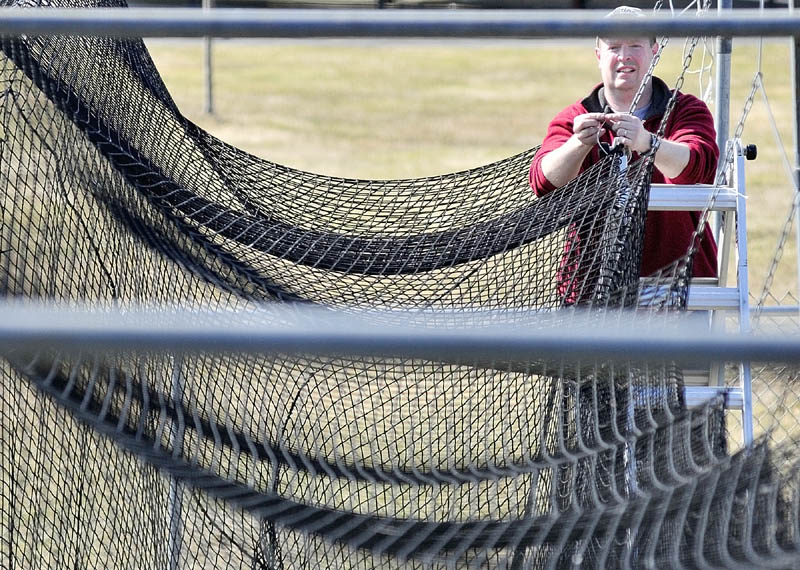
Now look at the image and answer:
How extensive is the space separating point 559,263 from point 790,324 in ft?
Result: 5.30

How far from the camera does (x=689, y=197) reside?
92.2 inches

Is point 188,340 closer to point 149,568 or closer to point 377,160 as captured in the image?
point 149,568

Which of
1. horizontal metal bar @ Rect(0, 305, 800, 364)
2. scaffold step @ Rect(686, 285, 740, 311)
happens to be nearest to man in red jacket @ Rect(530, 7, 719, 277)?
scaffold step @ Rect(686, 285, 740, 311)

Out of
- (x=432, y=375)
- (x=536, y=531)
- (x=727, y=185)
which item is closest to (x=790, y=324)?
(x=727, y=185)

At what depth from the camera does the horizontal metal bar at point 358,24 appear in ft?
3.40

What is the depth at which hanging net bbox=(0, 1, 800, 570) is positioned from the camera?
1.69m

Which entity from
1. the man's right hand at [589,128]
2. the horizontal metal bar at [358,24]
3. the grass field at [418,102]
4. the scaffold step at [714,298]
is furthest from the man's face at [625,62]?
the grass field at [418,102]

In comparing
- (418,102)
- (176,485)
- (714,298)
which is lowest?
(176,485)

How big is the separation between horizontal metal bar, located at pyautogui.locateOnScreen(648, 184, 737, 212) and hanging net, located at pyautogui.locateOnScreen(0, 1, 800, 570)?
0.44ft

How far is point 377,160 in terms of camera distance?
22.7ft

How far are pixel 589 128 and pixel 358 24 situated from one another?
1191mm

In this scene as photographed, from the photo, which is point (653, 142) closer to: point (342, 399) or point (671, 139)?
point (671, 139)

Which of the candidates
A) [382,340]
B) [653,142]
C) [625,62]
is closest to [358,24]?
[382,340]

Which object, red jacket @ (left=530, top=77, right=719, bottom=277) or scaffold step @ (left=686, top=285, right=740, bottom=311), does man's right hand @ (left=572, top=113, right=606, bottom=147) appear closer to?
red jacket @ (left=530, top=77, right=719, bottom=277)
